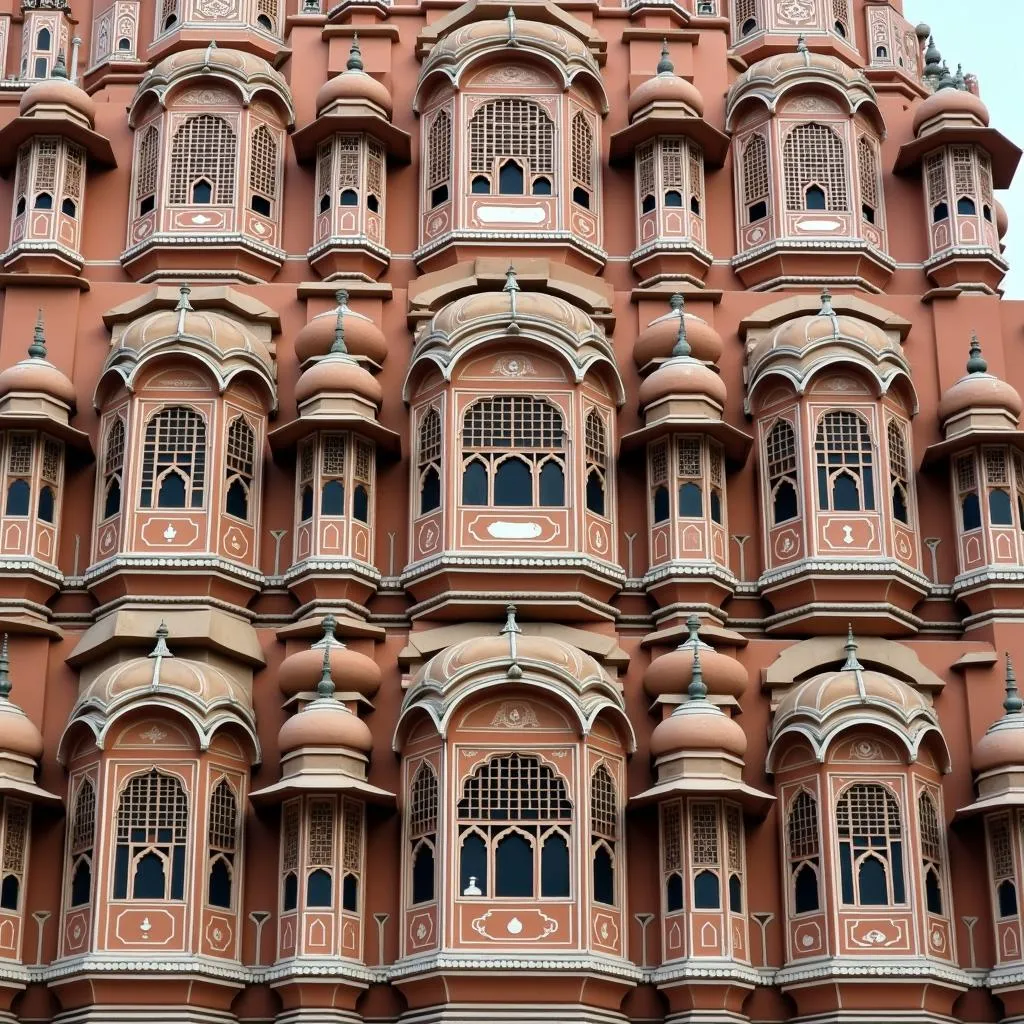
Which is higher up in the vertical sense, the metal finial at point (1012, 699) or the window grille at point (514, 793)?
the metal finial at point (1012, 699)

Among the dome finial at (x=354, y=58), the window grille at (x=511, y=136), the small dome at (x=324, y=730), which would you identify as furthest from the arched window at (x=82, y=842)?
the dome finial at (x=354, y=58)

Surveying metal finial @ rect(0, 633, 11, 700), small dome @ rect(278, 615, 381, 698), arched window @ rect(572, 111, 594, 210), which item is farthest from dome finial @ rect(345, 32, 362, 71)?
metal finial @ rect(0, 633, 11, 700)

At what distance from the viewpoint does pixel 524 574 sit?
31312 mm

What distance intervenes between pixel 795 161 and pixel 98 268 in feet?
38.7

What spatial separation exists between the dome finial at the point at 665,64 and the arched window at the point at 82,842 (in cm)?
1588

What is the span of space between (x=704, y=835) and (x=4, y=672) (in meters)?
10.2

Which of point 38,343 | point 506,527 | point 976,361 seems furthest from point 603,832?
point 38,343

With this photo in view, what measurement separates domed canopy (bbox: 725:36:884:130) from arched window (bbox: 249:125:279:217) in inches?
308

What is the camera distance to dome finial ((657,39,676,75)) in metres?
37.1

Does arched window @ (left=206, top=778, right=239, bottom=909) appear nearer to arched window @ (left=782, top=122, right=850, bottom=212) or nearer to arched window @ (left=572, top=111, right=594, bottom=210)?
arched window @ (left=572, top=111, right=594, bottom=210)

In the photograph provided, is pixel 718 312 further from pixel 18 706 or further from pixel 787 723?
pixel 18 706

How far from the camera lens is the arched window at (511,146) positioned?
3569 centimetres

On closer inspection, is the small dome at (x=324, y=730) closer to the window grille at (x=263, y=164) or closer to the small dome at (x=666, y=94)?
the window grille at (x=263, y=164)

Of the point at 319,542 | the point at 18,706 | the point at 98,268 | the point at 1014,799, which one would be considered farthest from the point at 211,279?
the point at 1014,799
